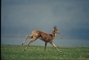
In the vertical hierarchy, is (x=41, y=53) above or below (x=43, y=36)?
below

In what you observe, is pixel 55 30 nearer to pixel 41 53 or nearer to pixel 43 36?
pixel 43 36

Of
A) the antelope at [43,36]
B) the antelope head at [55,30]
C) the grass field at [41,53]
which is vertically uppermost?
the antelope head at [55,30]

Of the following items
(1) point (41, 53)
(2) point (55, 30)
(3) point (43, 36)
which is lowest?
(1) point (41, 53)

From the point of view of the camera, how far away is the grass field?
4.46 meters

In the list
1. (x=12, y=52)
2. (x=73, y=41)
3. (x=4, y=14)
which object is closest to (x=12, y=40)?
(x=12, y=52)

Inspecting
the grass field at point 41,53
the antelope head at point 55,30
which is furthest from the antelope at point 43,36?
the grass field at point 41,53

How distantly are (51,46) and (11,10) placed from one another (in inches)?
42.7

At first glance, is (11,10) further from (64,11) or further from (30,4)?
(64,11)

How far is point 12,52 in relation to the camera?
180 inches

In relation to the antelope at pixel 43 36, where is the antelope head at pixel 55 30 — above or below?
above

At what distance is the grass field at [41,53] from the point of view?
4.46 meters

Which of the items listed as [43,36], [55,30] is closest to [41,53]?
[43,36]

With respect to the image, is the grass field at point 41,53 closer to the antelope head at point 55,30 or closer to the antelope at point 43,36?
the antelope at point 43,36

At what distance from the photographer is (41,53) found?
4.54 meters
